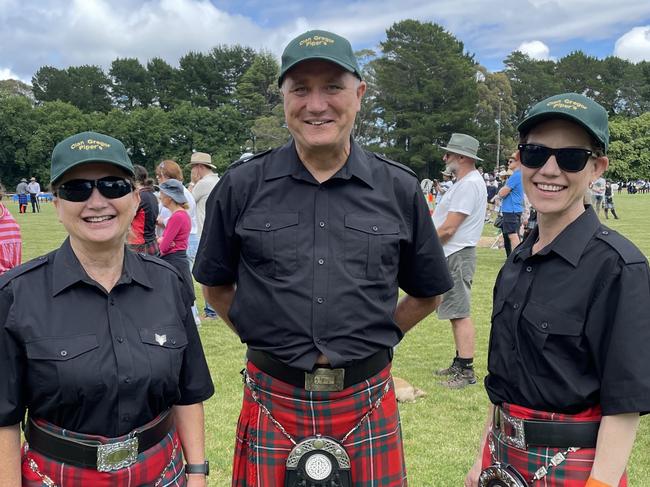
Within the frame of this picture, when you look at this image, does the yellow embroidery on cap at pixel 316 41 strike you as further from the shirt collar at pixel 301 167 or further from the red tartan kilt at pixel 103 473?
the red tartan kilt at pixel 103 473

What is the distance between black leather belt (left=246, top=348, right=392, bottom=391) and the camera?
2.24m

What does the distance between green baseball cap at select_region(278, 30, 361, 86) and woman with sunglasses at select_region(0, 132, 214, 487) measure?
0.71m

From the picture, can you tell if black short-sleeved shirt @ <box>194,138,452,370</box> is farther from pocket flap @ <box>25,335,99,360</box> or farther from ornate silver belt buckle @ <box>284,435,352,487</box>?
pocket flap @ <box>25,335,99,360</box>

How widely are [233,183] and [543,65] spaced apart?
88.0 meters

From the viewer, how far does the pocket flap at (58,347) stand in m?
1.88

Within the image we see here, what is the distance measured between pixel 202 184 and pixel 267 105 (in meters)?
55.0

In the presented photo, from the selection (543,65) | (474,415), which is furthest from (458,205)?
(543,65)

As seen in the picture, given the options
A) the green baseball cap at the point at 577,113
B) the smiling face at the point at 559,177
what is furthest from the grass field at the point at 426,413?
the green baseball cap at the point at 577,113

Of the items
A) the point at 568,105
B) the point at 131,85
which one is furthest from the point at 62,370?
the point at 131,85

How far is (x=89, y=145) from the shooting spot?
203 cm

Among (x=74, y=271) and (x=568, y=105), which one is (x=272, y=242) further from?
(x=568, y=105)

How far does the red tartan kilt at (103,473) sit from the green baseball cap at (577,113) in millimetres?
1699

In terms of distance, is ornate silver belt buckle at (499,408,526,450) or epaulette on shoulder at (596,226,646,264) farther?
ornate silver belt buckle at (499,408,526,450)

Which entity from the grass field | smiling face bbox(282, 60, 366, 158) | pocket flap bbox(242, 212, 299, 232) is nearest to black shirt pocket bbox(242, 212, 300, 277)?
pocket flap bbox(242, 212, 299, 232)
